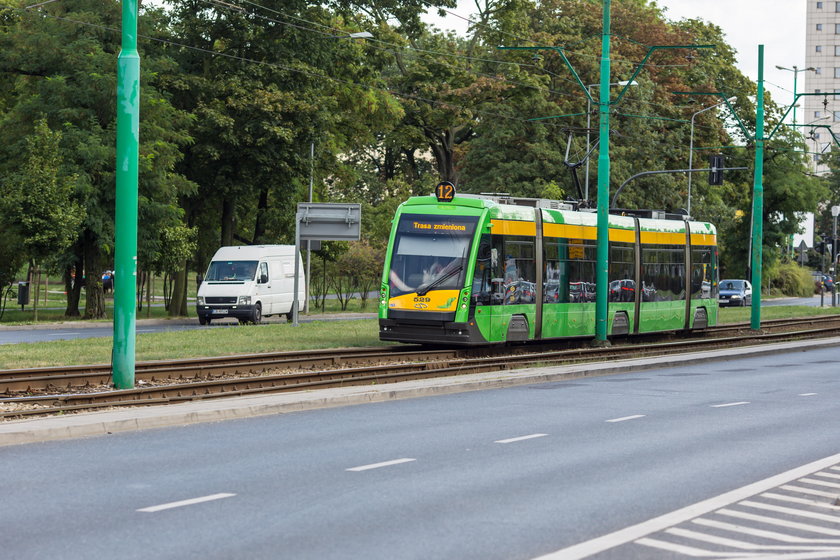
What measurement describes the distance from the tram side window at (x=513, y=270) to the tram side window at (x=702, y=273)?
935 centimetres

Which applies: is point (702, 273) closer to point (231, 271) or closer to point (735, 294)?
point (231, 271)

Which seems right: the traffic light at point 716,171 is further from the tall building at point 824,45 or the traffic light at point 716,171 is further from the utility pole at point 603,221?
the tall building at point 824,45

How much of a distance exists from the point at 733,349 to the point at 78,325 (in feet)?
64.8

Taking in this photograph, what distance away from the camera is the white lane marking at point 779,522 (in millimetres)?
8406

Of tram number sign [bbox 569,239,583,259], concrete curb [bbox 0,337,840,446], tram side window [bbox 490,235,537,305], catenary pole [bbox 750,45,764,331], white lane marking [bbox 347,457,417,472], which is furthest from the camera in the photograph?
catenary pole [bbox 750,45,764,331]

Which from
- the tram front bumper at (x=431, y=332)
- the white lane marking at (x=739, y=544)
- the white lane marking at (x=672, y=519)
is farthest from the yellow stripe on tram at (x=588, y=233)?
the white lane marking at (x=739, y=544)

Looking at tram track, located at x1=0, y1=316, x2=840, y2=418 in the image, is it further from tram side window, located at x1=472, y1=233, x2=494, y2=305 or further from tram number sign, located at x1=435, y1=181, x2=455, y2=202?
tram number sign, located at x1=435, y1=181, x2=455, y2=202

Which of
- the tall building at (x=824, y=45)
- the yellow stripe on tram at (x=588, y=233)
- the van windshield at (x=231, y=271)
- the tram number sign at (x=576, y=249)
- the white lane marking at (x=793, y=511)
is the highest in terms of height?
the tall building at (x=824, y=45)

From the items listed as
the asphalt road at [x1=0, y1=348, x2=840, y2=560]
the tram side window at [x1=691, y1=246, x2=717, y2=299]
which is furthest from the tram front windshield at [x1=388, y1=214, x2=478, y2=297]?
the tram side window at [x1=691, y1=246, x2=717, y2=299]

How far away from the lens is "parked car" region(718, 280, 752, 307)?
70.1 meters

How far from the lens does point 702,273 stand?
115ft

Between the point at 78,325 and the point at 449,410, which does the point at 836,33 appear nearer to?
the point at 78,325

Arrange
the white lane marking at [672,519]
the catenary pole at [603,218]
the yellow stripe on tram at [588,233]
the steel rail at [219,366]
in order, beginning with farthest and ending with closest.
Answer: the catenary pole at [603,218]
the yellow stripe on tram at [588,233]
the steel rail at [219,366]
the white lane marking at [672,519]

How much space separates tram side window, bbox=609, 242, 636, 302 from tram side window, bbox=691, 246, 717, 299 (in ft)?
12.7
